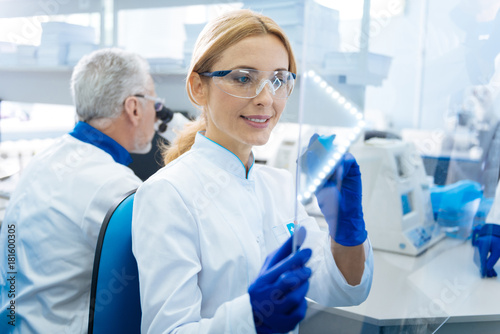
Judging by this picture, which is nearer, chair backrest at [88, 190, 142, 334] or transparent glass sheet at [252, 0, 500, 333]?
transparent glass sheet at [252, 0, 500, 333]

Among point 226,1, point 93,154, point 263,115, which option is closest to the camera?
point 263,115

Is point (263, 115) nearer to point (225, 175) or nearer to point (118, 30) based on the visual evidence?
point (225, 175)

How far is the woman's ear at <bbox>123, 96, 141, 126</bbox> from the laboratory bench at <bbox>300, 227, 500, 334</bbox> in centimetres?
109

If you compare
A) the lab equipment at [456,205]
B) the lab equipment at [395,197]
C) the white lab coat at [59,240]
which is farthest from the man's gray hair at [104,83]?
the lab equipment at [456,205]

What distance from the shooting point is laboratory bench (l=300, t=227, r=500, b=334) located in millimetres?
1034

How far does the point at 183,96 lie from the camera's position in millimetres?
2840

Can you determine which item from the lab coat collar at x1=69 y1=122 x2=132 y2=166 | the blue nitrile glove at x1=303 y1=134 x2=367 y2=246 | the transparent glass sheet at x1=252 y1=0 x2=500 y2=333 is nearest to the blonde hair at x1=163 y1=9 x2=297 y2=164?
the transparent glass sheet at x1=252 y1=0 x2=500 y2=333

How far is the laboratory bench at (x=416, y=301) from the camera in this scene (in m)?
1.03

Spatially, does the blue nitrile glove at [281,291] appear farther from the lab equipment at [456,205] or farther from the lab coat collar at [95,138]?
the lab coat collar at [95,138]

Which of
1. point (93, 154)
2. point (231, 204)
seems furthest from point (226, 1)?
point (231, 204)

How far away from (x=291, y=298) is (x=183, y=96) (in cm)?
228

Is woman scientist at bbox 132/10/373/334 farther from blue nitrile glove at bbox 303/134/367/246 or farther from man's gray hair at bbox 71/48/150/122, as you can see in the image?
man's gray hair at bbox 71/48/150/122

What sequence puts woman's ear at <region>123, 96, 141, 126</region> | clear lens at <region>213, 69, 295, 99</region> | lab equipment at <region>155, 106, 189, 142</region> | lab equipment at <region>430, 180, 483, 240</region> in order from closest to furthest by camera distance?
clear lens at <region>213, 69, 295, 99</region> < lab equipment at <region>430, 180, 483, 240</region> < woman's ear at <region>123, 96, 141, 126</region> < lab equipment at <region>155, 106, 189, 142</region>

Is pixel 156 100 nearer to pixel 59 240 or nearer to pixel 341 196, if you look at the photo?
pixel 59 240
